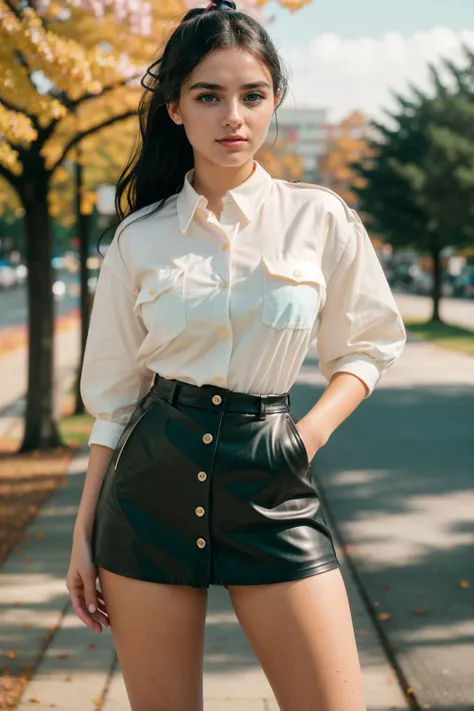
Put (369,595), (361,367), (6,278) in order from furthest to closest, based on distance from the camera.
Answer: (6,278)
(369,595)
(361,367)

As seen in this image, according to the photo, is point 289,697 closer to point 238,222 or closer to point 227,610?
point 238,222

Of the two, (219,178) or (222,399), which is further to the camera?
(219,178)

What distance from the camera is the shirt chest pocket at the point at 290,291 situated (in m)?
2.26

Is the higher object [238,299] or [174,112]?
[174,112]

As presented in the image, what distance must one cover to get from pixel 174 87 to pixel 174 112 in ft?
0.23

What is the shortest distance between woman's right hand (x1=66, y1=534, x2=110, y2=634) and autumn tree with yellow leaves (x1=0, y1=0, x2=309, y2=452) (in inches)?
188

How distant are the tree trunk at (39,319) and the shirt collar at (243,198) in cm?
747

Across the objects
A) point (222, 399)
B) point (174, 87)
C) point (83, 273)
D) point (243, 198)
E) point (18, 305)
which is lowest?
point (18, 305)

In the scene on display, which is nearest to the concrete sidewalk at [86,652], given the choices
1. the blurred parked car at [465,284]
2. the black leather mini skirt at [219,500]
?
the black leather mini skirt at [219,500]

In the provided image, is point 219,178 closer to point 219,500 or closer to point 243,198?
point 243,198

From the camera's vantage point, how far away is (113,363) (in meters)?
2.47

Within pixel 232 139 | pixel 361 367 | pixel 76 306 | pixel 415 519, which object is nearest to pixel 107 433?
pixel 361 367

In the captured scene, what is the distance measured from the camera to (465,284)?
53.8 metres

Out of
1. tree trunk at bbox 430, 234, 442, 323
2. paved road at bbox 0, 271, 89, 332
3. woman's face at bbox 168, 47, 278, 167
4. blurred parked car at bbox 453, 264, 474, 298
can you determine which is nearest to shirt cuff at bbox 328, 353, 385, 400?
woman's face at bbox 168, 47, 278, 167
